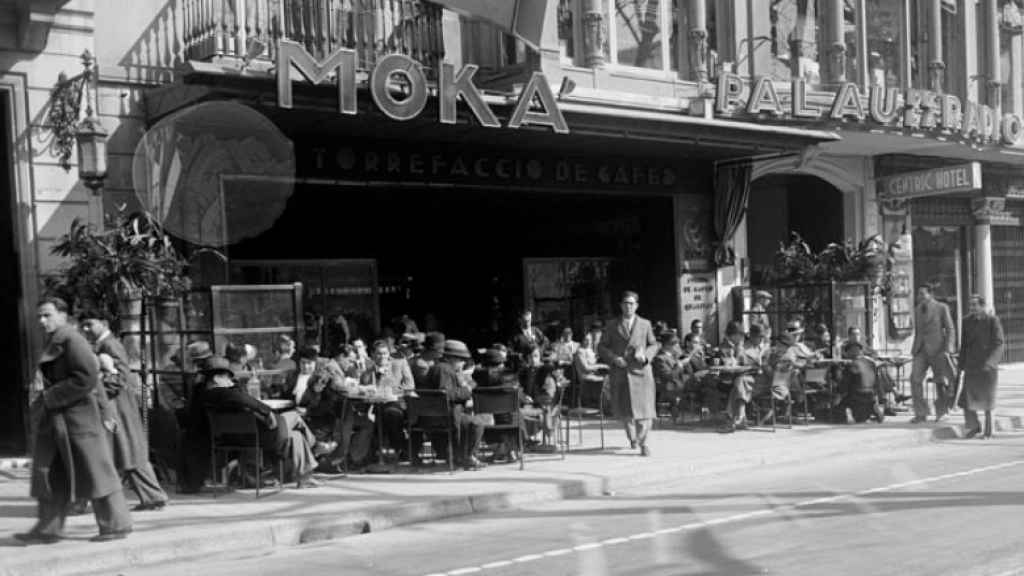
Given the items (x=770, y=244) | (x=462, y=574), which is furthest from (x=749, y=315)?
(x=462, y=574)

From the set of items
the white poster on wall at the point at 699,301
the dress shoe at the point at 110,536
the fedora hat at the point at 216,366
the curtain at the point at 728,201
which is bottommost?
the dress shoe at the point at 110,536

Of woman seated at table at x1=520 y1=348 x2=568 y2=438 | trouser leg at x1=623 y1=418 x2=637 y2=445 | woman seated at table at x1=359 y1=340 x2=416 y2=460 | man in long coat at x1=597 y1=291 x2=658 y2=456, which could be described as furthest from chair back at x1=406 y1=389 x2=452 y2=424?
trouser leg at x1=623 y1=418 x2=637 y2=445

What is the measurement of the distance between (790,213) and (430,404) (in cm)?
1368

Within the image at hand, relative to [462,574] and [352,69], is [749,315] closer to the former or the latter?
[352,69]

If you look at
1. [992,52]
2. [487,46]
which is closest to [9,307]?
[487,46]

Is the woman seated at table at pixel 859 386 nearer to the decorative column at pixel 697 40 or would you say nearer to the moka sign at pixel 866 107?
the moka sign at pixel 866 107

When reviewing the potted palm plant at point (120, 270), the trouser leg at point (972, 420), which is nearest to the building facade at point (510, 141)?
the potted palm plant at point (120, 270)

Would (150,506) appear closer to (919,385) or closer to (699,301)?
(919,385)

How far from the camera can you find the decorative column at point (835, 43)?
20125mm

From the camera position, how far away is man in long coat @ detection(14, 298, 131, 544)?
27.2ft

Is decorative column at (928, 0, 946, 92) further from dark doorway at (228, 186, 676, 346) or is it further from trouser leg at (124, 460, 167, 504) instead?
trouser leg at (124, 460, 167, 504)

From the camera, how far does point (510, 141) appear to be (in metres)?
16.3

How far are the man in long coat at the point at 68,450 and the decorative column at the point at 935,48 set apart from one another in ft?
58.2

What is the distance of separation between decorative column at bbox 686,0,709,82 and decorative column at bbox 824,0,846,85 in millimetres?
2785
